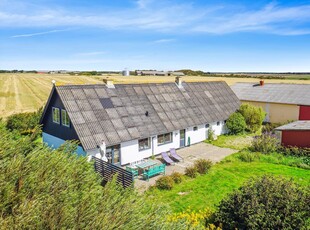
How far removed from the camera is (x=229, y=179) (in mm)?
17797

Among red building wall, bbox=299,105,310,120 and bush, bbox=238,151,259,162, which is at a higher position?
red building wall, bbox=299,105,310,120

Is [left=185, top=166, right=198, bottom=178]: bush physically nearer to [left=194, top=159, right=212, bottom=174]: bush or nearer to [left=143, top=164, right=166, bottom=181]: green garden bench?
[left=194, top=159, right=212, bottom=174]: bush

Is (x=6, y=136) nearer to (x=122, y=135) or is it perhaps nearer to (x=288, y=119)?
(x=122, y=135)

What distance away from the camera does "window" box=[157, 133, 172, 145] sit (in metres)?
22.8

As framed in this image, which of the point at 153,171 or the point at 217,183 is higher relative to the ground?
the point at 153,171

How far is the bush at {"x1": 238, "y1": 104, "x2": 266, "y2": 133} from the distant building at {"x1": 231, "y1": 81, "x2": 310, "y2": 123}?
6683 mm

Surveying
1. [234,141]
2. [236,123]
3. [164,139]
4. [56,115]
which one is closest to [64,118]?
[56,115]

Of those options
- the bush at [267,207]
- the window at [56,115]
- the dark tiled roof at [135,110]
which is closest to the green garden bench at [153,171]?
the dark tiled roof at [135,110]

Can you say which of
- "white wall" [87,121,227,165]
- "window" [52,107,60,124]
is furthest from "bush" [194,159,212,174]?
"window" [52,107,60,124]

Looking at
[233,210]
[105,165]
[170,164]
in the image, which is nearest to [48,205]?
[233,210]

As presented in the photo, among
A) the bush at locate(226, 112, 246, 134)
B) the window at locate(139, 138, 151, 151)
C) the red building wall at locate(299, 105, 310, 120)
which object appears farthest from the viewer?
the red building wall at locate(299, 105, 310, 120)

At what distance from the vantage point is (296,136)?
23.6 metres

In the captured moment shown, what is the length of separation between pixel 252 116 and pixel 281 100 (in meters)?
8.33

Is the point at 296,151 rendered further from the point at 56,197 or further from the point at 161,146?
the point at 56,197
